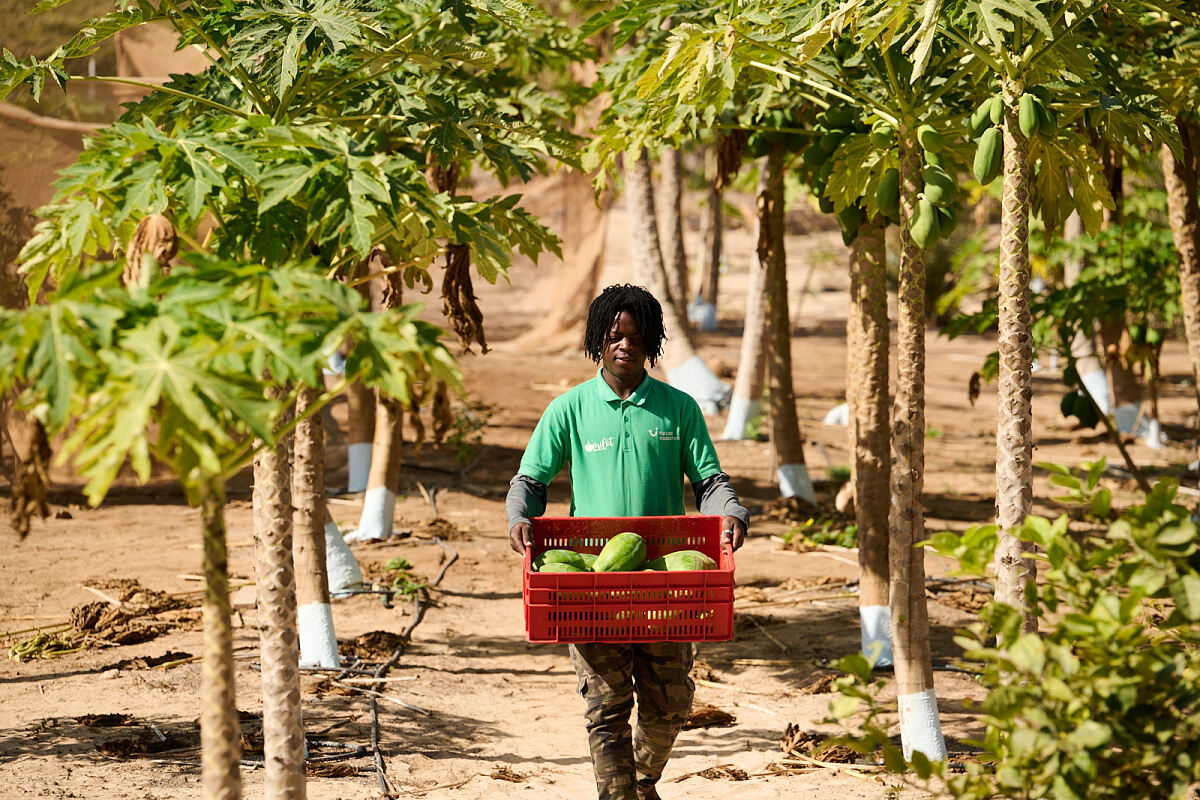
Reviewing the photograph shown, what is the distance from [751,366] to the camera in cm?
1172

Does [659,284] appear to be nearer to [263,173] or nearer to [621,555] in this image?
[621,555]

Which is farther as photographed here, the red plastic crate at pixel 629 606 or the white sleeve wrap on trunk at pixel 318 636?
the white sleeve wrap on trunk at pixel 318 636

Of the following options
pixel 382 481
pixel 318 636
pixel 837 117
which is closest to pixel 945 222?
pixel 837 117

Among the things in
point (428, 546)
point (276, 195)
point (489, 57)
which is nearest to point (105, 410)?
point (276, 195)

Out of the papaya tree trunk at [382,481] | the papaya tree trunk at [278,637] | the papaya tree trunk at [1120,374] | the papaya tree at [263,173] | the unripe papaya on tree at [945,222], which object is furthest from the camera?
the papaya tree trunk at [1120,374]

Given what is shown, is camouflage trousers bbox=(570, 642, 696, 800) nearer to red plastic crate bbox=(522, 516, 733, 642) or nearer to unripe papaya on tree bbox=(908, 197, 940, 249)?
red plastic crate bbox=(522, 516, 733, 642)

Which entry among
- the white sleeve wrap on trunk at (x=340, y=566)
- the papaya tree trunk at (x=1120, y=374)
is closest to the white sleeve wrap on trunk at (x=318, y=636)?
the white sleeve wrap on trunk at (x=340, y=566)

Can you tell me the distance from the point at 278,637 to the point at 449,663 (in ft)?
10.0

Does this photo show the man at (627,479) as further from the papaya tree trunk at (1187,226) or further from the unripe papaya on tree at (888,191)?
the papaya tree trunk at (1187,226)

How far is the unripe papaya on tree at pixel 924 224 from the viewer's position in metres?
4.28

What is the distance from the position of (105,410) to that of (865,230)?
4533 millimetres

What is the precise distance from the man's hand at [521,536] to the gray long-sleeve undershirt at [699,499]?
0.04 m

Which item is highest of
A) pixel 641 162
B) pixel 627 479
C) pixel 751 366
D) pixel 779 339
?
pixel 641 162

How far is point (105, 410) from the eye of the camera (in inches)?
84.7
